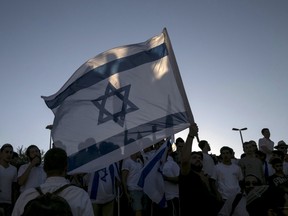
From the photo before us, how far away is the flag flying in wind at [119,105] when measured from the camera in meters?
4.83

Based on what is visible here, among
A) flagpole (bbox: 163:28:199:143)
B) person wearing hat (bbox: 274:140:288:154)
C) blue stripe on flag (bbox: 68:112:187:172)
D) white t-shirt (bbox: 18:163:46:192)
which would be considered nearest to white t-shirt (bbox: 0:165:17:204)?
white t-shirt (bbox: 18:163:46:192)

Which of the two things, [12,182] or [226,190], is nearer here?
[12,182]

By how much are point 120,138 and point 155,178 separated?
1.95m

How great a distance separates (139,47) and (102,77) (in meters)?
0.73

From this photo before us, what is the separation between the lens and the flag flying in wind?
483 cm

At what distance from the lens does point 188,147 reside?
448 cm

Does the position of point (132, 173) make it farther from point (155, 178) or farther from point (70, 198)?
point (70, 198)

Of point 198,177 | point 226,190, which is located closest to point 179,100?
point 198,177

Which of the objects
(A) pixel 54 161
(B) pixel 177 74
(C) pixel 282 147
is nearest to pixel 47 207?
(A) pixel 54 161

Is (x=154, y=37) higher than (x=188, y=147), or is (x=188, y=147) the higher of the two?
(x=154, y=37)

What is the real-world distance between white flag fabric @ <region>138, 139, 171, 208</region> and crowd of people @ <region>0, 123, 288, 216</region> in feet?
0.61

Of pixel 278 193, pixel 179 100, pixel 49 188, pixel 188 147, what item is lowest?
pixel 278 193

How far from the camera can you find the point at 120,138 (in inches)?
195

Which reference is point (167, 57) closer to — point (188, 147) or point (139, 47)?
point (139, 47)
